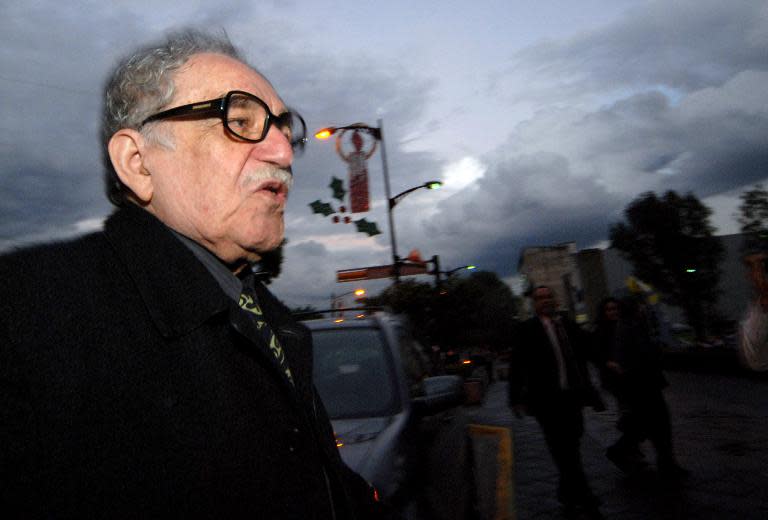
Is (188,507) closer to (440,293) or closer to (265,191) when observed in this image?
(265,191)

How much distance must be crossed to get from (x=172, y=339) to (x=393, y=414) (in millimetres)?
1862

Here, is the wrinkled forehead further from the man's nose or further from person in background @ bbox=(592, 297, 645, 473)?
person in background @ bbox=(592, 297, 645, 473)

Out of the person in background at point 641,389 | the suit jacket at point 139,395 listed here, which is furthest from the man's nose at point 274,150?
the person in background at point 641,389

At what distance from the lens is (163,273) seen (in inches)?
41.4

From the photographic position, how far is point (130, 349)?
901 mm

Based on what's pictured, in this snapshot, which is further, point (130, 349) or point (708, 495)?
point (708, 495)

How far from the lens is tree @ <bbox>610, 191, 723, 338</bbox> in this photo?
96.7 feet

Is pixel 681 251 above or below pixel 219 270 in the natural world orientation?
above

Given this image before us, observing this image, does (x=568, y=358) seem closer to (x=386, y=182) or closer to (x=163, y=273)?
(x=163, y=273)

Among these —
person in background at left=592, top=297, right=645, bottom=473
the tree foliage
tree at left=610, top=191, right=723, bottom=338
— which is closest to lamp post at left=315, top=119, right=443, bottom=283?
the tree foliage

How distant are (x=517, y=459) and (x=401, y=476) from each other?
5.51 metres

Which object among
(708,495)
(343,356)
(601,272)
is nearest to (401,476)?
(343,356)

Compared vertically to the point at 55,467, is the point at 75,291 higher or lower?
higher

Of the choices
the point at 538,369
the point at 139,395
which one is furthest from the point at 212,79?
the point at 538,369
